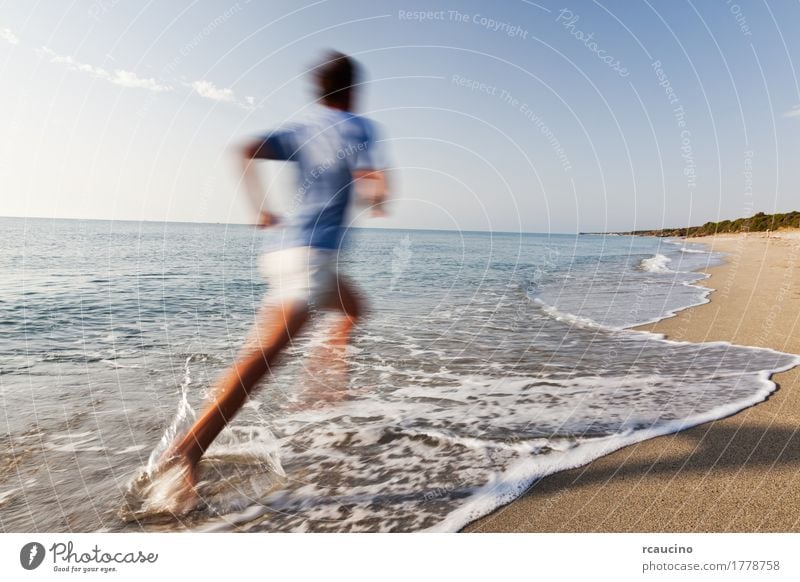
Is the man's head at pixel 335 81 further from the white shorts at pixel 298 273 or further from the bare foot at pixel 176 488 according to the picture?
the bare foot at pixel 176 488

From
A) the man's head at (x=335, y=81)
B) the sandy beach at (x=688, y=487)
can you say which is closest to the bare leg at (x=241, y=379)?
the man's head at (x=335, y=81)

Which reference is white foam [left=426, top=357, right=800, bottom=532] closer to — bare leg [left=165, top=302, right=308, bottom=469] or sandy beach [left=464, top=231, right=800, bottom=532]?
sandy beach [left=464, top=231, right=800, bottom=532]

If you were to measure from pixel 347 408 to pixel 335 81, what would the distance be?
2257 millimetres

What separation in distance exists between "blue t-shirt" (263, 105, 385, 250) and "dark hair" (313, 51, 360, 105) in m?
0.09

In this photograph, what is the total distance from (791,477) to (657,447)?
2.03ft

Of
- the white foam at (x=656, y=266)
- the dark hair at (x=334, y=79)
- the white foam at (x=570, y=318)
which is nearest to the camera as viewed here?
the dark hair at (x=334, y=79)

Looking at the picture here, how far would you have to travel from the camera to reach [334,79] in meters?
2.70

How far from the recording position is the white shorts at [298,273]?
2564 millimetres

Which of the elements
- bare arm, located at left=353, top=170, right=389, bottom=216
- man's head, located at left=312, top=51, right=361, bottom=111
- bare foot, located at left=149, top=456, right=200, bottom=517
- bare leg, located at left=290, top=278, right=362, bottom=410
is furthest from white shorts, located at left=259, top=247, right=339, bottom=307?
bare foot, located at left=149, top=456, right=200, bottom=517

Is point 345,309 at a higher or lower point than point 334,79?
lower

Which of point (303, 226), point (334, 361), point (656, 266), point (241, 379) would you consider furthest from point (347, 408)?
point (656, 266)

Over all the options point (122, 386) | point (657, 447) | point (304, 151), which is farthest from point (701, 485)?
point (122, 386)

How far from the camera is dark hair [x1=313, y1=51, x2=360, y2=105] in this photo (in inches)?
106

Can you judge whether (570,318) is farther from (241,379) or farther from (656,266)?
(656,266)
